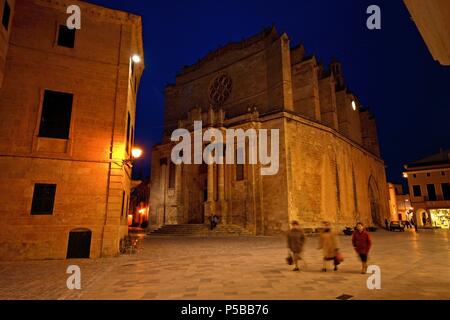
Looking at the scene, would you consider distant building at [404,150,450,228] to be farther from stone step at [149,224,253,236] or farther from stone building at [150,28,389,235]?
stone step at [149,224,253,236]

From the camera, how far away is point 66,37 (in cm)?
1130

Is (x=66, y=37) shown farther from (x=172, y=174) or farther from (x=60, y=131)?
(x=172, y=174)

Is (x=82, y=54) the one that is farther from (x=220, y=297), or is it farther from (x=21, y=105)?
(x=220, y=297)

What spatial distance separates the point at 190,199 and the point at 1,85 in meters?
19.0

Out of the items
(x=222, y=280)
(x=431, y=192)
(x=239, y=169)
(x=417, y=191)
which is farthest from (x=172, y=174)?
(x=431, y=192)

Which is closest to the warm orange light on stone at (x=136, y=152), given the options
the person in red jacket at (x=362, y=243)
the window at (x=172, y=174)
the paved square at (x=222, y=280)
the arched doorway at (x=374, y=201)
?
the paved square at (x=222, y=280)

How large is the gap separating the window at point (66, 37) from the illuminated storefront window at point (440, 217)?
44615mm

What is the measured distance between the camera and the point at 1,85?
32.8 feet

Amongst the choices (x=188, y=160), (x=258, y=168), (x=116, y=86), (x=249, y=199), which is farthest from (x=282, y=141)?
→ (x=116, y=86)

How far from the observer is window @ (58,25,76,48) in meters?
11.2

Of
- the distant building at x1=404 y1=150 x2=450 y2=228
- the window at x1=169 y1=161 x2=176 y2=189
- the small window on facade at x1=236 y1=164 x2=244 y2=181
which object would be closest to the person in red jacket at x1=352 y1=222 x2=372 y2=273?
the small window on facade at x1=236 y1=164 x2=244 y2=181

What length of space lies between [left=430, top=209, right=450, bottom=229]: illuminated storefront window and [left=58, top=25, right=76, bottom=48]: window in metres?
44.6

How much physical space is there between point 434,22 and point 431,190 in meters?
43.2

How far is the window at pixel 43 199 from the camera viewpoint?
9.70 metres
